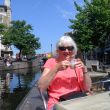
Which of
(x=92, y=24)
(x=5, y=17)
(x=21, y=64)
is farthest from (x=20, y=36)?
(x=92, y=24)

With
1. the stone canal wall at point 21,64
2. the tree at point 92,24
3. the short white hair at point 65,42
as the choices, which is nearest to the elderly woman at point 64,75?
the short white hair at point 65,42

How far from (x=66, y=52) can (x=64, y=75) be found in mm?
352

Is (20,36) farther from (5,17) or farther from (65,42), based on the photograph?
(65,42)

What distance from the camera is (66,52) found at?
5.25 meters

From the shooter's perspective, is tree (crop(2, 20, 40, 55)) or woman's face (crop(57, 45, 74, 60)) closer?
woman's face (crop(57, 45, 74, 60))

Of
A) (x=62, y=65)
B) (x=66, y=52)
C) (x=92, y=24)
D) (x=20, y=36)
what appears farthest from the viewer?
(x=20, y=36)

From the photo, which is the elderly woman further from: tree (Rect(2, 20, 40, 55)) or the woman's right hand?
tree (Rect(2, 20, 40, 55))

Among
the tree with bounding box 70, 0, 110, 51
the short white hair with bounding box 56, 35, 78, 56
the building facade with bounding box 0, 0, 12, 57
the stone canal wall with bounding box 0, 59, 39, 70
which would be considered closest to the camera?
the short white hair with bounding box 56, 35, 78, 56

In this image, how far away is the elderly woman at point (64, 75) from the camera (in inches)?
203

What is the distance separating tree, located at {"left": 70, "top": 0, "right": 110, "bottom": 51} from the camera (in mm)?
41781

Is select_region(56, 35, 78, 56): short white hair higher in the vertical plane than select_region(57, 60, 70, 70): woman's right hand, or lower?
higher

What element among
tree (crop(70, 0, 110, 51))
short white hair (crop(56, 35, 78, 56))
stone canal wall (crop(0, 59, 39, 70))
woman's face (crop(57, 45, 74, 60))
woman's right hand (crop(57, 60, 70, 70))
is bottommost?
stone canal wall (crop(0, 59, 39, 70))

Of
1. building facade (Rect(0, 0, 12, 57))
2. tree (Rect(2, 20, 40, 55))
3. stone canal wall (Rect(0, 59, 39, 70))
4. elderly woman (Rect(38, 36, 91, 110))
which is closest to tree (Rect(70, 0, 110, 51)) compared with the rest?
stone canal wall (Rect(0, 59, 39, 70))

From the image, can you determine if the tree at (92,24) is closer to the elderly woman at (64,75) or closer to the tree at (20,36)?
the tree at (20,36)
